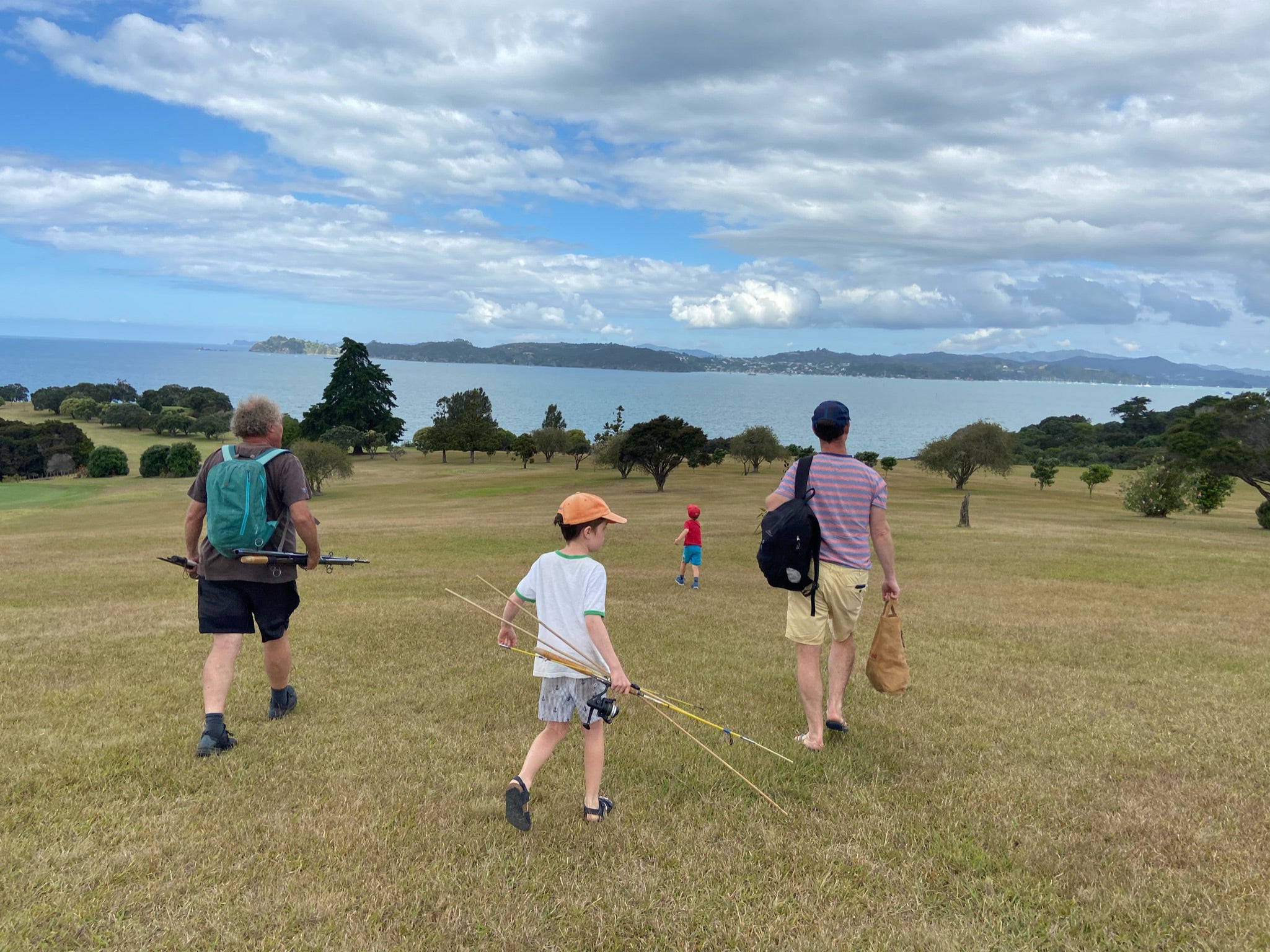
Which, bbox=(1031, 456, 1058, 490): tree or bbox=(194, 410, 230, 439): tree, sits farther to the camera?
bbox=(194, 410, 230, 439): tree

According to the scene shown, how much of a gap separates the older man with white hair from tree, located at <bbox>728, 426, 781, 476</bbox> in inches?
2856

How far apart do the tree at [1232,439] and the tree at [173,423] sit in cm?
11821

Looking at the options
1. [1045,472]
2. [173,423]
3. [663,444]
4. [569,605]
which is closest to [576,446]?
[663,444]

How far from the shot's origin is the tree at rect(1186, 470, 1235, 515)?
4109 centimetres

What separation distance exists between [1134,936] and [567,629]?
3481 millimetres

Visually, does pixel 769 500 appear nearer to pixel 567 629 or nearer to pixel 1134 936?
pixel 567 629

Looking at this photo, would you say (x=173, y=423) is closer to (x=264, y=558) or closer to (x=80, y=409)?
(x=80, y=409)

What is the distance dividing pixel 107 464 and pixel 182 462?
898 centimetres

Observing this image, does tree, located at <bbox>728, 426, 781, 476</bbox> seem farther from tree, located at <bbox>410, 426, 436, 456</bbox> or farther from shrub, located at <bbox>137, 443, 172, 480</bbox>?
shrub, located at <bbox>137, 443, 172, 480</bbox>

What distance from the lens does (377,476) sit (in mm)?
75875

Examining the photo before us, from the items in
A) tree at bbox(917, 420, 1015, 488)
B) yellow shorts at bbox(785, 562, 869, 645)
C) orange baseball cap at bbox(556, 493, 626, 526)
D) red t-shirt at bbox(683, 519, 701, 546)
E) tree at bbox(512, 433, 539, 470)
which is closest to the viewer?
orange baseball cap at bbox(556, 493, 626, 526)

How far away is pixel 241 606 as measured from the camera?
6.01 metres

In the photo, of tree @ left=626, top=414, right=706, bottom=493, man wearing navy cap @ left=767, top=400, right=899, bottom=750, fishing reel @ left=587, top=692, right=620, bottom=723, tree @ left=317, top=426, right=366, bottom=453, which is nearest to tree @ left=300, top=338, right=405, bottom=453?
tree @ left=317, top=426, right=366, bottom=453

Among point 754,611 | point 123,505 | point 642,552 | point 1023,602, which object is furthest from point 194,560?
point 123,505
